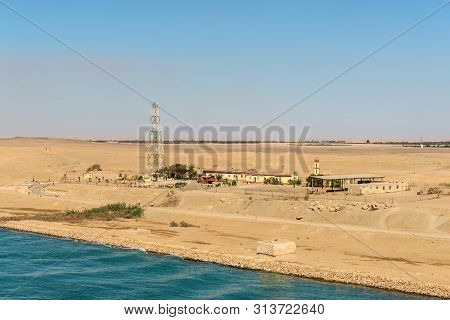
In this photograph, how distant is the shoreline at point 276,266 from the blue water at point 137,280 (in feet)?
2.14

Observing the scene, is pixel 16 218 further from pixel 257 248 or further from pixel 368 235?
pixel 368 235

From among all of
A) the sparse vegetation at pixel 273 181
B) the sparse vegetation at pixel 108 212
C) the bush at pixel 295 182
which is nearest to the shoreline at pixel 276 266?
the sparse vegetation at pixel 108 212

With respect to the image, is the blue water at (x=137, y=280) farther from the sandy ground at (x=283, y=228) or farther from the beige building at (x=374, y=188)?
the beige building at (x=374, y=188)

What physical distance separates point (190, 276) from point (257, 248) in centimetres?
671

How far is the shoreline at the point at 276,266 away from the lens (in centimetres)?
3000

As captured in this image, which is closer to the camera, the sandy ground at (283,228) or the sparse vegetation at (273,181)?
the sandy ground at (283,228)

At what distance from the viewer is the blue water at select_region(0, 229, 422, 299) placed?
96.5ft

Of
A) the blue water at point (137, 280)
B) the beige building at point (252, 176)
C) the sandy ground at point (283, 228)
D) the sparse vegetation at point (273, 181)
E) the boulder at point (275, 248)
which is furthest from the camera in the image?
the beige building at point (252, 176)

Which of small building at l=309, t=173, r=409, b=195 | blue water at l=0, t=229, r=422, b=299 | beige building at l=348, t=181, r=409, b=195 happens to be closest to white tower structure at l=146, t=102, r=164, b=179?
small building at l=309, t=173, r=409, b=195

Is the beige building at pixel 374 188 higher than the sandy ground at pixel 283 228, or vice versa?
the beige building at pixel 374 188

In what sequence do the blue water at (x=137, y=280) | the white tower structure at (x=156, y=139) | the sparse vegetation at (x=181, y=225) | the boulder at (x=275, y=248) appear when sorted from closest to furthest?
the blue water at (x=137, y=280) → the boulder at (x=275, y=248) → the sparse vegetation at (x=181, y=225) → the white tower structure at (x=156, y=139)

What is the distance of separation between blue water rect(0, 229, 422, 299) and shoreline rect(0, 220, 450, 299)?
2.14 ft

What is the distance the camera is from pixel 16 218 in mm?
58906

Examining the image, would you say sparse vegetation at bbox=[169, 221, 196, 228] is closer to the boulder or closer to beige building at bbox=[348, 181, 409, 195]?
the boulder
